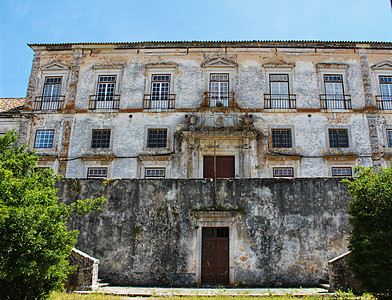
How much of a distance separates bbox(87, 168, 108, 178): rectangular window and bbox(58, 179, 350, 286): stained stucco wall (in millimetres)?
6990

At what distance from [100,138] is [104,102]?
221 centimetres

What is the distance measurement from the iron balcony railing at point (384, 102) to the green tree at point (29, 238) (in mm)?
18462

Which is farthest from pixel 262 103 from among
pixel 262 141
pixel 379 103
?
pixel 379 103

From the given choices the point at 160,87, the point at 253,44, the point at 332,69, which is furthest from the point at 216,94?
the point at 332,69

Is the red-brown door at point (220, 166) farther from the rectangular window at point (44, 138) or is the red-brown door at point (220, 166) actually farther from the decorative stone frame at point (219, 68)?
the rectangular window at point (44, 138)

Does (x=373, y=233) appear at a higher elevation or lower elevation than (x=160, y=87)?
lower

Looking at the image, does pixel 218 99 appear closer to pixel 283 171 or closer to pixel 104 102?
pixel 283 171

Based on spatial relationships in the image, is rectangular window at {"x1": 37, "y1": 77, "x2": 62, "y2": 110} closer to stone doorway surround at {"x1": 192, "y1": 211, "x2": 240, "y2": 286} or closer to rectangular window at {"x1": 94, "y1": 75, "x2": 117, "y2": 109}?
rectangular window at {"x1": 94, "y1": 75, "x2": 117, "y2": 109}

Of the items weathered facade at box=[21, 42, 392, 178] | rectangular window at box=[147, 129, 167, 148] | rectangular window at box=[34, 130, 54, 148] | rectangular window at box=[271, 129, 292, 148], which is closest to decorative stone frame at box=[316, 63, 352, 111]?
weathered facade at box=[21, 42, 392, 178]

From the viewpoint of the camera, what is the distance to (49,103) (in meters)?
21.4

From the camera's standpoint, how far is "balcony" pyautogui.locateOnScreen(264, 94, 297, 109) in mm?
20734

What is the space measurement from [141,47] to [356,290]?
56.7 feet

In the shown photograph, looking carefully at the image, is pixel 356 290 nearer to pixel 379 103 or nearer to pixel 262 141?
pixel 262 141

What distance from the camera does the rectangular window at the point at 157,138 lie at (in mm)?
20250
